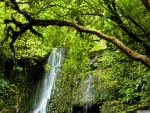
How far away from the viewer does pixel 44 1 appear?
5.89 metres

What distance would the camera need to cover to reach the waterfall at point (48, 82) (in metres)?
13.9

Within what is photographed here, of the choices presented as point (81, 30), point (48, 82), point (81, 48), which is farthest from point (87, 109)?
point (81, 30)

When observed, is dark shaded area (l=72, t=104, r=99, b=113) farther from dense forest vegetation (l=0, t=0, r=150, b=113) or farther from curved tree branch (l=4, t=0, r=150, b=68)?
curved tree branch (l=4, t=0, r=150, b=68)

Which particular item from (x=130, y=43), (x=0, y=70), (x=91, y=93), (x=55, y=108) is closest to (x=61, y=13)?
(x=130, y=43)

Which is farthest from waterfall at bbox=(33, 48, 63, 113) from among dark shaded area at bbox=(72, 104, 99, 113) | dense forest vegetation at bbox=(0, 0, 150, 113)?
dark shaded area at bbox=(72, 104, 99, 113)

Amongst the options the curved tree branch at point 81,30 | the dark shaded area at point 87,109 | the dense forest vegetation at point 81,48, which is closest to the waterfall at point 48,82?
the dense forest vegetation at point 81,48

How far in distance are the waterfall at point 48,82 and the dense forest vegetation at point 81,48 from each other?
22.3 inches

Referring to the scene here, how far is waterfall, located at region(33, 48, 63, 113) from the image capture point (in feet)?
45.5

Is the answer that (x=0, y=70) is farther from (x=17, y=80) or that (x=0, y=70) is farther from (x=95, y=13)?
(x=95, y=13)

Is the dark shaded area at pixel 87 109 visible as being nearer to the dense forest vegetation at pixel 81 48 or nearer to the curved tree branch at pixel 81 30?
the dense forest vegetation at pixel 81 48

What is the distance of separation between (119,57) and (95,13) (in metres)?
2.23

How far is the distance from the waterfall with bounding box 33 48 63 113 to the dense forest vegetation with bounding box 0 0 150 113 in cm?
57

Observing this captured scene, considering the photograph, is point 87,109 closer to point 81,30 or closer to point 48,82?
point 48,82

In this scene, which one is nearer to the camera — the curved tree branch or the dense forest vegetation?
the curved tree branch
